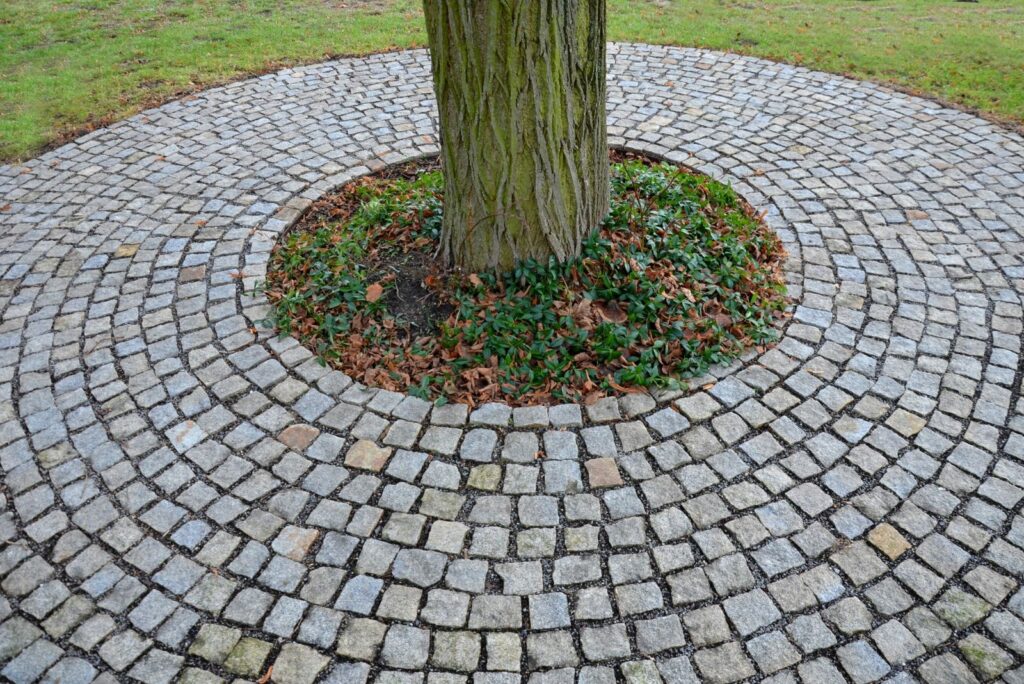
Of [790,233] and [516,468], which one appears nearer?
[516,468]

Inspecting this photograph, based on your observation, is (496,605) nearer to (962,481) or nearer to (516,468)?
(516,468)

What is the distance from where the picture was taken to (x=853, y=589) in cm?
294

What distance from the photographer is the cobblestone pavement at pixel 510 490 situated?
2.79 m

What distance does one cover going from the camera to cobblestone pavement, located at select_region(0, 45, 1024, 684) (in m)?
2.79

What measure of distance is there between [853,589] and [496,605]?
1.44 meters

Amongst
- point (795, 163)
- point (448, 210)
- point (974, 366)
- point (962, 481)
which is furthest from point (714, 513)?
point (795, 163)

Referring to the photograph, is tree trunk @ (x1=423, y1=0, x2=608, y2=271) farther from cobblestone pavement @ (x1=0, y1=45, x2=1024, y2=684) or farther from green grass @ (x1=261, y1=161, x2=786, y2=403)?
cobblestone pavement @ (x1=0, y1=45, x2=1024, y2=684)

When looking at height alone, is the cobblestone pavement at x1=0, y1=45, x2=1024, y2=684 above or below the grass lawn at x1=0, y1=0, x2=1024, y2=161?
below

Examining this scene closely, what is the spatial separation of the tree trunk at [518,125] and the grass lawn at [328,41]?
15.2 feet

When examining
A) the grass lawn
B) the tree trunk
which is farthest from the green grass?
the grass lawn

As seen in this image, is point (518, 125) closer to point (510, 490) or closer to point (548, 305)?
point (548, 305)

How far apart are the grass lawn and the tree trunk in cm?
465

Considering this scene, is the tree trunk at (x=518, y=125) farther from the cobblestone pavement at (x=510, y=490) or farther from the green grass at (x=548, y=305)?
the cobblestone pavement at (x=510, y=490)

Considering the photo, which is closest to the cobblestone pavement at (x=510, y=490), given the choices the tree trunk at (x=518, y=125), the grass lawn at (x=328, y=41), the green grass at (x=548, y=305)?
the green grass at (x=548, y=305)
